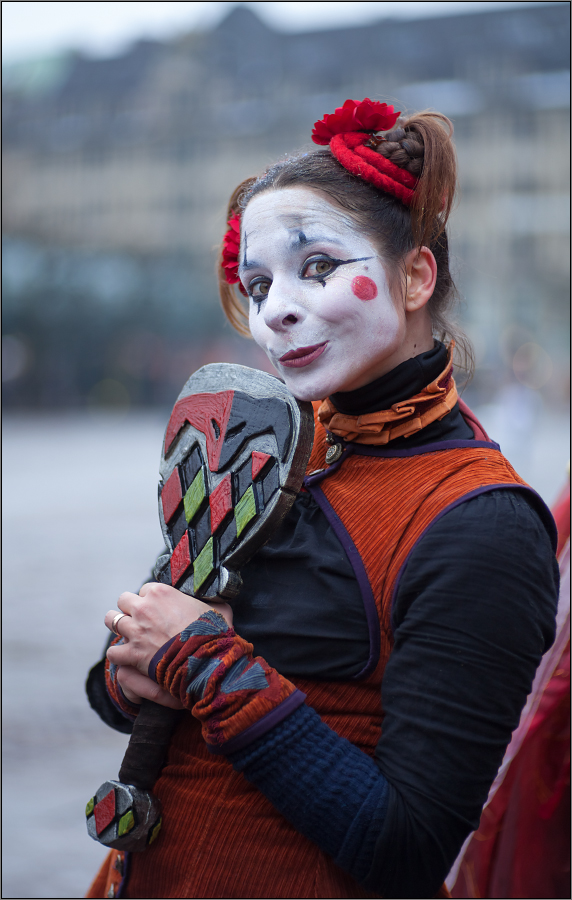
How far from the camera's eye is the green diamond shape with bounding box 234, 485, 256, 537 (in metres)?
1.44

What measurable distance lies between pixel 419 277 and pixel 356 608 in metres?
0.59

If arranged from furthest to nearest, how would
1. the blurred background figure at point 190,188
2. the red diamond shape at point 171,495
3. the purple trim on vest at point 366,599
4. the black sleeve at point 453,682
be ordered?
the blurred background figure at point 190,188
the red diamond shape at point 171,495
the purple trim on vest at point 366,599
the black sleeve at point 453,682

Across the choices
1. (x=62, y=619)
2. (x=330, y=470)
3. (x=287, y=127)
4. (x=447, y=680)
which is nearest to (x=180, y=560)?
(x=330, y=470)

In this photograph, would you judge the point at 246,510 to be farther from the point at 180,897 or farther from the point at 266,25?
the point at 266,25

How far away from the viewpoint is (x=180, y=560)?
1532 mm

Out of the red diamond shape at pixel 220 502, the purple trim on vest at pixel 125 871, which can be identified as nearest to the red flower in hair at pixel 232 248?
the red diamond shape at pixel 220 502

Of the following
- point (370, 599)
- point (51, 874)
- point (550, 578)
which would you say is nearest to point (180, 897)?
point (370, 599)

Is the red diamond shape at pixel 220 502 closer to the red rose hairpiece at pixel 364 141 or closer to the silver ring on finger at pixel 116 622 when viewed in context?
the silver ring on finger at pixel 116 622

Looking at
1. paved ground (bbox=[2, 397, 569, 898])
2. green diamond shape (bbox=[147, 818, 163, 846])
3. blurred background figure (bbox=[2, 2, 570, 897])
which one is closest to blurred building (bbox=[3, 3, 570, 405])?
blurred background figure (bbox=[2, 2, 570, 897])

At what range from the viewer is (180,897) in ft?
4.71

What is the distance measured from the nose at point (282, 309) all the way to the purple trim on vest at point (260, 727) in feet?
1.98

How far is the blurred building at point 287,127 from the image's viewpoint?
5044 centimetres

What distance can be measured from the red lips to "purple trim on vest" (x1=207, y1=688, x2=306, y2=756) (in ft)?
1.79

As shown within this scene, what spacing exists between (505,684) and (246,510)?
484 millimetres
